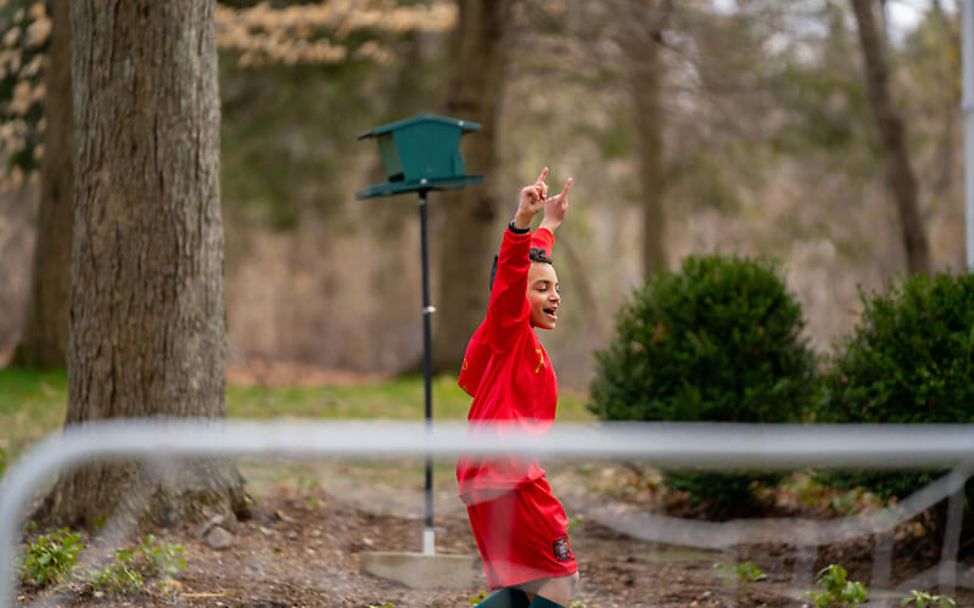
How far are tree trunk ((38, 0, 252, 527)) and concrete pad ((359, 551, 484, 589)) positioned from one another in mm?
1089

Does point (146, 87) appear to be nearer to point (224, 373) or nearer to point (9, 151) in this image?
point (224, 373)

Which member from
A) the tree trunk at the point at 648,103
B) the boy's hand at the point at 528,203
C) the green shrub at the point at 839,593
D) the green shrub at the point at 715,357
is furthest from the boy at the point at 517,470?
the tree trunk at the point at 648,103

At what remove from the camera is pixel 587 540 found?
708 centimetres

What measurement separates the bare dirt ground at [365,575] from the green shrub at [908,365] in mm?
731

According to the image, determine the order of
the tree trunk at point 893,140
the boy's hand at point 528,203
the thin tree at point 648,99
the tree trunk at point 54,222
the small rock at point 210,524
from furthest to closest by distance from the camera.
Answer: the thin tree at point 648,99 → the tree trunk at point 893,140 → the tree trunk at point 54,222 → the small rock at point 210,524 → the boy's hand at point 528,203

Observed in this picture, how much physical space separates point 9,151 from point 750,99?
10.2 m

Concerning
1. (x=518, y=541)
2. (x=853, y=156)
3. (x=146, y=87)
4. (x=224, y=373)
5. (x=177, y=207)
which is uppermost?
(x=853, y=156)

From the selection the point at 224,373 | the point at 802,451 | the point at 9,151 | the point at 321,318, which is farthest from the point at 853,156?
the point at 802,451

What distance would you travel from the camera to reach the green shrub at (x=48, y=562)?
16.4ft

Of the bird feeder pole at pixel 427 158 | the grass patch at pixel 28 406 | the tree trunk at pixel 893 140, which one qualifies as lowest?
the grass patch at pixel 28 406

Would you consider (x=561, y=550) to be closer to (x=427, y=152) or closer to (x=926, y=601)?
(x=926, y=601)

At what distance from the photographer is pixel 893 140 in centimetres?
1443

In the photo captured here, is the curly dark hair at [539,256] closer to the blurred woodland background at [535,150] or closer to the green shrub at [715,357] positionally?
the green shrub at [715,357]

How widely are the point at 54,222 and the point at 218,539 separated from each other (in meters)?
7.55
